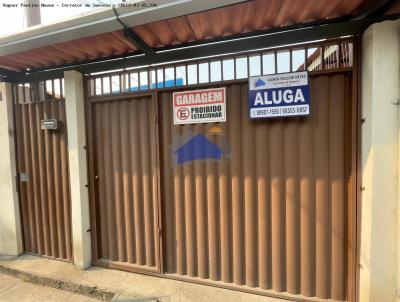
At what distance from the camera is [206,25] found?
7.77 ft

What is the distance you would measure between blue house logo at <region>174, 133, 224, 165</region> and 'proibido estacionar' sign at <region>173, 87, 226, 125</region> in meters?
0.26

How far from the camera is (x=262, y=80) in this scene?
2.63 metres

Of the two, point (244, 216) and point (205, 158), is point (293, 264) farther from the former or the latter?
point (205, 158)

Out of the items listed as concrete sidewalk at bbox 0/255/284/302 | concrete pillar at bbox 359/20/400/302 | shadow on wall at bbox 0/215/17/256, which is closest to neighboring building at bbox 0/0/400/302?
concrete pillar at bbox 359/20/400/302

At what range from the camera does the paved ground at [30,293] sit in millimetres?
2932

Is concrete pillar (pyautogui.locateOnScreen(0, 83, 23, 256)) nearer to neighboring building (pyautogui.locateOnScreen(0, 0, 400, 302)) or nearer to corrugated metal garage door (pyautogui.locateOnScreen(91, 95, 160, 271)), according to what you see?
neighboring building (pyautogui.locateOnScreen(0, 0, 400, 302))

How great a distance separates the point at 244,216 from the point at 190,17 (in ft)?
7.98

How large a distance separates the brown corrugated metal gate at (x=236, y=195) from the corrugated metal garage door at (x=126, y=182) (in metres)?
0.02

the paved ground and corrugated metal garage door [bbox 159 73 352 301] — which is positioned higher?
corrugated metal garage door [bbox 159 73 352 301]

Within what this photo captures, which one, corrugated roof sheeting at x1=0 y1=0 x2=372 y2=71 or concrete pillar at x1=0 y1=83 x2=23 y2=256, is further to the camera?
concrete pillar at x1=0 y1=83 x2=23 y2=256

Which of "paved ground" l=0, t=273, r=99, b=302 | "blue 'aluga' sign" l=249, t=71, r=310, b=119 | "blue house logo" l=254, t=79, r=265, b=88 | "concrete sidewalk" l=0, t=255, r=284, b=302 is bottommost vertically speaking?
"paved ground" l=0, t=273, r=99, b=302

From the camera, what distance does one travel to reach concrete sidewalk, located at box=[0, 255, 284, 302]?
9.12ft

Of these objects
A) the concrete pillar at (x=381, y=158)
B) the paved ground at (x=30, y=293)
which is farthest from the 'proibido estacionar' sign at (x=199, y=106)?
the paved ground at (x=30, y=293)

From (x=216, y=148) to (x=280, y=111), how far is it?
92 centimetres
